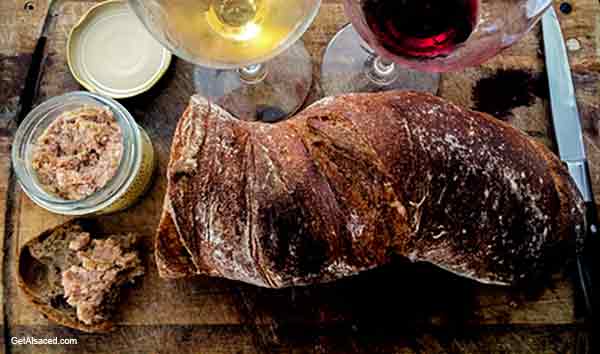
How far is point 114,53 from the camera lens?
173cm

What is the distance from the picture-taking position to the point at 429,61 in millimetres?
1361

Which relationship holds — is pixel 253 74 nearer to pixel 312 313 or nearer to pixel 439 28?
pixel 439 28

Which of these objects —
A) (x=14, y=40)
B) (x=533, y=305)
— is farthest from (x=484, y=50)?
(x=14, y=40)

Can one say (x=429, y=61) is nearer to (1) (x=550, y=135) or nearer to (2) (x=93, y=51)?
(1) (x=550, y=135)

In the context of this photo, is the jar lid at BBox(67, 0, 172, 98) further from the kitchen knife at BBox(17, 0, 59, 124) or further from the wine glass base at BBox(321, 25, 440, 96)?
the wine glass base at BBox(321, 25, 440, 96)

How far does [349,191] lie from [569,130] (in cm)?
70

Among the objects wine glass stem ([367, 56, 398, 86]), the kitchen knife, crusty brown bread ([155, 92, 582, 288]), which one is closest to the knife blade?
crusty brown bread ([155, 92, 582, 288])

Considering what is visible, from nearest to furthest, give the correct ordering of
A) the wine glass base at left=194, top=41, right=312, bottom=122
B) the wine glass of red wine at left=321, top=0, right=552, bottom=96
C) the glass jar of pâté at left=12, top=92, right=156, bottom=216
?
1. the wine glass of red wine at left=321, top=0, right=552, bottom=96
2. the glass jar of pâté at left=12, top=92, right=156, bottom=216
3. the wine glass base at left=194, top=41, right=312, bottom=122

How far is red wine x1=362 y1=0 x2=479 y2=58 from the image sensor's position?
4.48 ft

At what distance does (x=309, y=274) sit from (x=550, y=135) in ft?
2.66

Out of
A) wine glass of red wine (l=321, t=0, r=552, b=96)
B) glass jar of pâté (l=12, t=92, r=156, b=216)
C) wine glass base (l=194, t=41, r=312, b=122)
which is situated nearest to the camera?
wine glass of red wine (l=321, t=0, r=552, b=96)

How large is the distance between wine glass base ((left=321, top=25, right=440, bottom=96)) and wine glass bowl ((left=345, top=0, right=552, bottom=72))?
14.6 inches

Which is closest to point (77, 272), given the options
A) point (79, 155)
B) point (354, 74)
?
point (79, 155)

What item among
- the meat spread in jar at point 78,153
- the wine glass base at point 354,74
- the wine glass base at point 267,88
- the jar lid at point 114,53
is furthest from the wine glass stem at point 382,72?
the meat spread in jar at point 78,153
